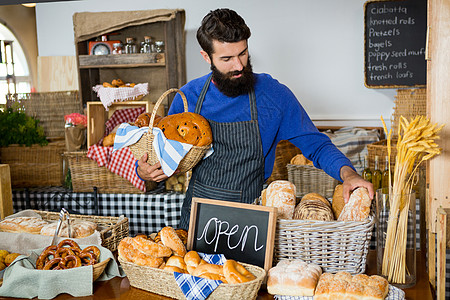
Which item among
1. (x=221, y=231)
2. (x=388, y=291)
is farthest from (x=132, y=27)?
(x=388, y=291)

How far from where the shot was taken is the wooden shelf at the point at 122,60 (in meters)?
4.75

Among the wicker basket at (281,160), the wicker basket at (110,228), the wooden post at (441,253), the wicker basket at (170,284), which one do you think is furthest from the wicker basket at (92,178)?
the wooden post at (441,253)

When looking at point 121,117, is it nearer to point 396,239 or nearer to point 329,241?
point 329,241

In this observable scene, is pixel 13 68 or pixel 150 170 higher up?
pixel 13 68

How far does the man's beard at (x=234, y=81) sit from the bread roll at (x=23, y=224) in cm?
107

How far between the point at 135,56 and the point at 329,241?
3.58 m

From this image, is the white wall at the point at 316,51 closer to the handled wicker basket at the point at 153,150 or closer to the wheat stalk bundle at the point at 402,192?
the handled wicker basket at the point at 153,150

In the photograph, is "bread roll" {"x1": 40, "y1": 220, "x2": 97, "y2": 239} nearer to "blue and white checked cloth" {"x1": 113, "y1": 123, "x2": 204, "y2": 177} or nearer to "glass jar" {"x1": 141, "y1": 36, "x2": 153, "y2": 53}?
"blue and white checked cloth" {"x1": 113, "y1": 123, "x2": 204, "y2": 177}

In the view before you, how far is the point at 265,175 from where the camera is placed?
246 centimetres

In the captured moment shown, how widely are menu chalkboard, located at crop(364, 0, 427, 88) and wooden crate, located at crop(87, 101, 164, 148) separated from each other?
84.0 inches

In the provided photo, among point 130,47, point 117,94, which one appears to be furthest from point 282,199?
point 130,47

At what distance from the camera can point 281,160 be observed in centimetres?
415

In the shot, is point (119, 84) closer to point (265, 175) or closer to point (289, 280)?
point (265, 175)

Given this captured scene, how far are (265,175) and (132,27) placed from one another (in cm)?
325
